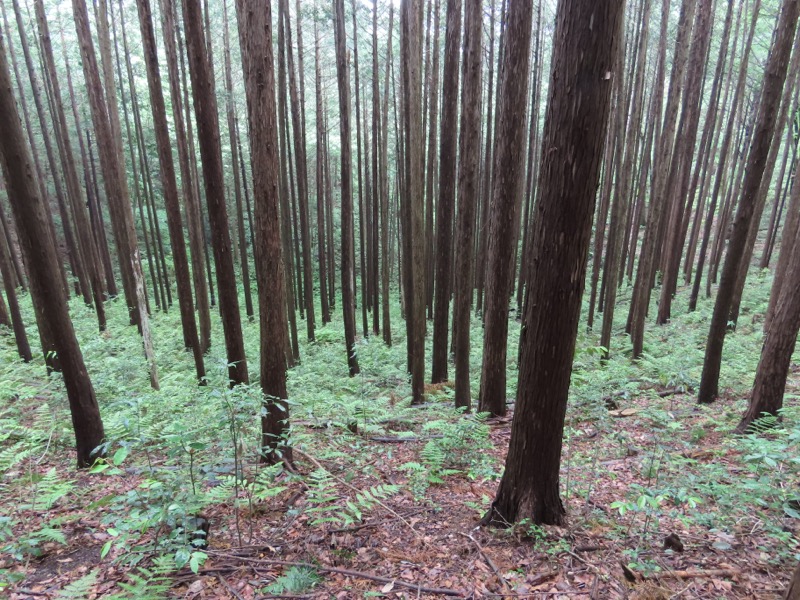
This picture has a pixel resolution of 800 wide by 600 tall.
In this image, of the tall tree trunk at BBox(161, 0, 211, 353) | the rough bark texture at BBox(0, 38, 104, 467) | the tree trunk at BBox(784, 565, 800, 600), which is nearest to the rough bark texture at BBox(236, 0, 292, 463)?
the rough bark texture at BBox(0, 38, 104, 467)

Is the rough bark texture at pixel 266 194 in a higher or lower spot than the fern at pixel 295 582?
higher

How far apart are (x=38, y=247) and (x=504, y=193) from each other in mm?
5336

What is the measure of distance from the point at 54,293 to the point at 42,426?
274 cm

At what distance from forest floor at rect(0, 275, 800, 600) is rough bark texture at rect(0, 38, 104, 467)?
73 cm

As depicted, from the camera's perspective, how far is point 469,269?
257 inches

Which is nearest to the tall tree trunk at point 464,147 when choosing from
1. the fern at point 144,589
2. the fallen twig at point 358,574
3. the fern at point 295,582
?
the fallen twig at point 358,574

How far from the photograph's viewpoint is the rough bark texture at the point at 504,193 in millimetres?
4852

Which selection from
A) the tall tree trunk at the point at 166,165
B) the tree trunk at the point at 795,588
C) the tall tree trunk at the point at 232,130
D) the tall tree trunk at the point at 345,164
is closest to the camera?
the tree trunk at the point at 795,588

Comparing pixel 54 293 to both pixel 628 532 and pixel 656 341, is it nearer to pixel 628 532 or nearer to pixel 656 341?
pixel 628 532

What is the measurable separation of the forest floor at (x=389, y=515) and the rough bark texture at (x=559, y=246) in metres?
0.45

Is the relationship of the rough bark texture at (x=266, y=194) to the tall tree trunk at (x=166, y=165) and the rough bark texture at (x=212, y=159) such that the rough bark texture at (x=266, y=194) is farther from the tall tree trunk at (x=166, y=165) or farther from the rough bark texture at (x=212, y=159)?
the tall tree trunk at (x=166, y=165)

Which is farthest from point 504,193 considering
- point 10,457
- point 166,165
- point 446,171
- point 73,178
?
point 73,178

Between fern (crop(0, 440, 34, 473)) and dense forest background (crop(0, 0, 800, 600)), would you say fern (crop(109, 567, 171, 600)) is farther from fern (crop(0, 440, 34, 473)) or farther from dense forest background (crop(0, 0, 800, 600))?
fern (crop(0, 440, 34, 473))

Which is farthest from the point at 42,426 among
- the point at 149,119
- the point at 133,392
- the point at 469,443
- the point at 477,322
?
the point at 149,119
